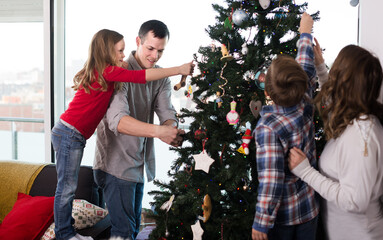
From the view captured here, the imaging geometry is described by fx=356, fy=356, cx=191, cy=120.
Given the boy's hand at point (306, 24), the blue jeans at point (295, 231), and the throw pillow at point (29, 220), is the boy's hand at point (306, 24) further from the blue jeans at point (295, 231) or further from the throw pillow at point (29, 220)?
the throw pillow at point (29, 220)

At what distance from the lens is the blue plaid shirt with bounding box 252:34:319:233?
1419mm

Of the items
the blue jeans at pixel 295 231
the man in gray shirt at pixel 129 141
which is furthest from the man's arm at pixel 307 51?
the man in gray shirt at pixel 129 141

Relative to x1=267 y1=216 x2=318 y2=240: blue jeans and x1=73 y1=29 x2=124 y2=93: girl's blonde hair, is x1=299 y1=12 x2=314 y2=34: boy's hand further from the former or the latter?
x1=73 y1=29 x2=124 y2=93: girl's blonde hair

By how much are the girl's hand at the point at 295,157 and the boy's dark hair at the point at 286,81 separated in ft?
0.62

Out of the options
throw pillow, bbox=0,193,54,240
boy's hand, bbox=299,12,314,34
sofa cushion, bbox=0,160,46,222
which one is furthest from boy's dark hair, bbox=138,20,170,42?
sofa cushion, bbox=0,160,46,222

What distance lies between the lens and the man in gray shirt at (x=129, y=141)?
2154 millimetres

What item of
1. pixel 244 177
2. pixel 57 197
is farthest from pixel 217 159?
pixel 57 197

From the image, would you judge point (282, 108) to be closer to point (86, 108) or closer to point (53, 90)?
point (86, 108)

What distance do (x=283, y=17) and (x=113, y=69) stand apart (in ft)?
3.25

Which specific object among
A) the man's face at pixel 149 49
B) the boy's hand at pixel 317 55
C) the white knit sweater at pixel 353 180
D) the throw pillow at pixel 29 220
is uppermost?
the man's face at pixel 149 49

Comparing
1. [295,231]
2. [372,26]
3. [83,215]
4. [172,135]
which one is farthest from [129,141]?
[372,26]

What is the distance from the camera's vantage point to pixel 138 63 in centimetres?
229

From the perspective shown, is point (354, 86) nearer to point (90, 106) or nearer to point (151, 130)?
point (151, 130)

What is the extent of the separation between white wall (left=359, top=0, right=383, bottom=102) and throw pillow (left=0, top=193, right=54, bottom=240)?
2.29m
